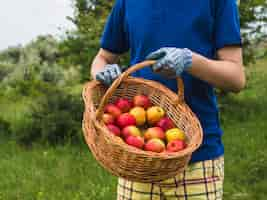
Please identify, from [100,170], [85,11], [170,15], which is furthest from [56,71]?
[170,15]

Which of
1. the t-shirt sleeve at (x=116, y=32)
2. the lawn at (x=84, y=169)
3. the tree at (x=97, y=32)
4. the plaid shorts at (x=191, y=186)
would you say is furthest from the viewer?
the tree at (x=97, y=32)

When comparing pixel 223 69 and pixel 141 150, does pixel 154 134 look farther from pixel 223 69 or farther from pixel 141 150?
pixel 223 69

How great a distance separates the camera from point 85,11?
634 centimetres

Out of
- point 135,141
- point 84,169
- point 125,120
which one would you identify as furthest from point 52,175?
point 135,141

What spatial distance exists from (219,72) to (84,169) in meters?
2.79

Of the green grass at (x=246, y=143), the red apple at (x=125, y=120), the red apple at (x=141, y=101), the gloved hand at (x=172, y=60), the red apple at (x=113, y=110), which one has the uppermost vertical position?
the gloved hand at (x=172, y=60)

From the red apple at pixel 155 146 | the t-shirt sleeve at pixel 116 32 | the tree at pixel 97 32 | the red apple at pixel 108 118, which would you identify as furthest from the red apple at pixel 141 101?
the tree at pixel 97 32

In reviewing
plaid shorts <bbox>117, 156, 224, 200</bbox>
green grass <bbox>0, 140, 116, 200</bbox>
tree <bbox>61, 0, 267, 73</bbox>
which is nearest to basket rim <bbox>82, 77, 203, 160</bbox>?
plaid shorts <bbox>117, 156, 224, 200</bbox>

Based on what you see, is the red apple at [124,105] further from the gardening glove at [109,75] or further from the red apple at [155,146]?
the red apple at [155,146]

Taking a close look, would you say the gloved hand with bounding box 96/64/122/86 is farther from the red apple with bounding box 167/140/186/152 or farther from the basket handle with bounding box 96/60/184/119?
the red apple with bounding box 167/140/186/152

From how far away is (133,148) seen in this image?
148cm

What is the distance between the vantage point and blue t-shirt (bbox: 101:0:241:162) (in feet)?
5.69

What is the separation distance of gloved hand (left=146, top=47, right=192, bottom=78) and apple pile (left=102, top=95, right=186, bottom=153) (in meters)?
0.18

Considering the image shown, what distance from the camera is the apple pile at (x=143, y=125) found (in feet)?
5.19
